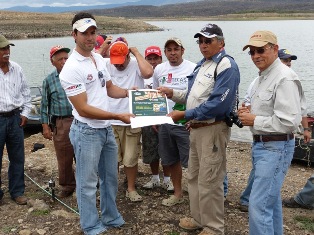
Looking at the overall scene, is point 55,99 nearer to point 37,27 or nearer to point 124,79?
point 124,79

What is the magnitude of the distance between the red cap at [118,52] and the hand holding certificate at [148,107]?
90cm

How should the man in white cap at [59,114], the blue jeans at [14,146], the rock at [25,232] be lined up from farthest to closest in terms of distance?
the man in white cap at [59,114]
the blue jeans at [14,146]
the rock at [25,232]

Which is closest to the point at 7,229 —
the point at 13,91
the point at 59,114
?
the point at 59,114

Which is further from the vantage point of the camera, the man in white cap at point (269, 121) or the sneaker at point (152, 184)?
the sneaker at point (152, 184)

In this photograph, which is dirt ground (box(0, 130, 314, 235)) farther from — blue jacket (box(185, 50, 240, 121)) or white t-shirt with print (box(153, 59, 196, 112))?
blue jacket (box(185, 50, 240, 121))

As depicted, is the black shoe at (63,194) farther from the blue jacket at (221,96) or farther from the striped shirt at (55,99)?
the blue jacket at (221,96)

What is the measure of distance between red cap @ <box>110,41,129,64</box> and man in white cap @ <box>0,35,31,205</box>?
1.44 metres

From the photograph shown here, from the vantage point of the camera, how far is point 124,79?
18.5ft

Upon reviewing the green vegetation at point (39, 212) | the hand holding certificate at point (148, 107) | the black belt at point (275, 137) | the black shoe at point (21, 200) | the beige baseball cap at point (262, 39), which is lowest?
the green vegetation at point (39, 212)

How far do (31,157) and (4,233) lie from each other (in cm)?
370

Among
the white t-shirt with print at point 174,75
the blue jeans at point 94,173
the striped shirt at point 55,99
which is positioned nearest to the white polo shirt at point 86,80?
the blue jeans at point 94,173

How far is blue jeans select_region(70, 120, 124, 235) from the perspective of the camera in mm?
4418

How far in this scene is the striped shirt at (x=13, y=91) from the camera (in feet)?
18.2

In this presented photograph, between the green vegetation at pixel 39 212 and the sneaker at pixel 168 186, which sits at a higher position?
the sneaker at pixel 168 186
